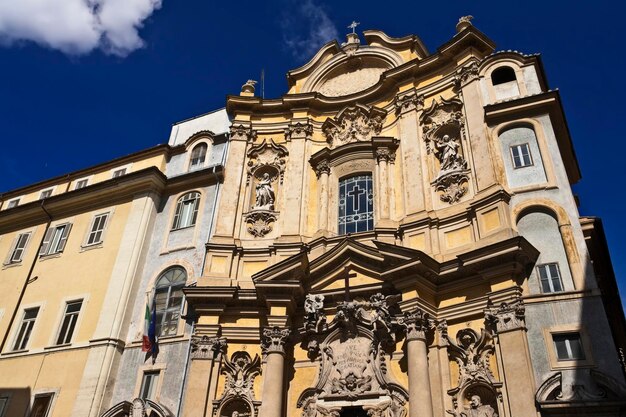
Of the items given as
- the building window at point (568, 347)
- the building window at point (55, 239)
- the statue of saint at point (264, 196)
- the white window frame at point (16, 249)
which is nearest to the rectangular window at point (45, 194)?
the white window frame at point (16, 249)

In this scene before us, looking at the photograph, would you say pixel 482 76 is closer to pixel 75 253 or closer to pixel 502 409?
pixel 502 409

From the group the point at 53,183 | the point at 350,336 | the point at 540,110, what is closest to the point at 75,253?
the point at 53,183

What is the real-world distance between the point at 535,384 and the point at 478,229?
4188mm

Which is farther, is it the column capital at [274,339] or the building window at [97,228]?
the building window at [97,228]

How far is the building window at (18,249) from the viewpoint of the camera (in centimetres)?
2003

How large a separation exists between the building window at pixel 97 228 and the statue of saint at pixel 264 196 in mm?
5708

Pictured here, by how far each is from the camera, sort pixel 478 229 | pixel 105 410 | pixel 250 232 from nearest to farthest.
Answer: pixel 478 229 → pixel 105 410 → pixel 250 232

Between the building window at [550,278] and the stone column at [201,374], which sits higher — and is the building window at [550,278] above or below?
above

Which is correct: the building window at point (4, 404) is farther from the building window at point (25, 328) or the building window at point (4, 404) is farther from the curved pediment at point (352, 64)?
the curved pediment at point (352, 64)

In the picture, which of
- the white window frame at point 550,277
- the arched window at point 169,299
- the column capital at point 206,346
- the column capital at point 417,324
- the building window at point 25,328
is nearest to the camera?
the white window frame at point 550,277

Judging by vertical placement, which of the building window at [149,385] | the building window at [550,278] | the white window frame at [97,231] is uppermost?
the white window frame at [97,231]

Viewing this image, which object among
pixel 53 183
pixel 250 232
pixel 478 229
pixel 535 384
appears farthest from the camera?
pixel 53 183

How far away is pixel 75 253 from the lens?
18391 mm

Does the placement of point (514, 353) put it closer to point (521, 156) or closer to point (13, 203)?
point (521, 156)
